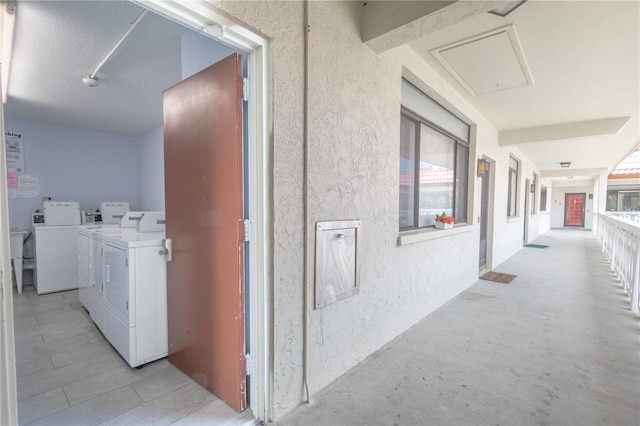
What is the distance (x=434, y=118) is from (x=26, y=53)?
4.00 m

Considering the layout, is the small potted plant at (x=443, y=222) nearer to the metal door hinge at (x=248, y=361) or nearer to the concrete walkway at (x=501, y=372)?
the concrete walkway at (x=501, y=372)

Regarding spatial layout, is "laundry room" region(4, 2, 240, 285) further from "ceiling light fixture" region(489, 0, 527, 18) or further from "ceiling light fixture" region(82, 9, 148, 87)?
"ceiling light fixture" region(489, 0, 527, 18)

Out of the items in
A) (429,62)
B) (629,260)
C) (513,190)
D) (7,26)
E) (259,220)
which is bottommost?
(629,260)

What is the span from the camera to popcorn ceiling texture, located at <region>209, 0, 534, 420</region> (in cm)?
160

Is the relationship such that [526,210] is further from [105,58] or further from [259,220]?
[105,58]

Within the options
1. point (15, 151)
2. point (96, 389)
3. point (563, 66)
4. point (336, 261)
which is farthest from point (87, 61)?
point (563, 66)

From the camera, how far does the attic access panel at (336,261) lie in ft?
6.05

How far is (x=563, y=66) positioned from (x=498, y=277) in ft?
10.7

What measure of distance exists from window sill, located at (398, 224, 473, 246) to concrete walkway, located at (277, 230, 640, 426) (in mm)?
866

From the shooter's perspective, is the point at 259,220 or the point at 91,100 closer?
the point at 259,220

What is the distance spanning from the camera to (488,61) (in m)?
2.73

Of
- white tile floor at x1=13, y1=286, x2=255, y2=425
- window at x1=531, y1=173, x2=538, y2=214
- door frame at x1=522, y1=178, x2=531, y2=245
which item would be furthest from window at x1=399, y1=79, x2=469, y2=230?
window at x1=531, y1=173, x2=538, y2=214

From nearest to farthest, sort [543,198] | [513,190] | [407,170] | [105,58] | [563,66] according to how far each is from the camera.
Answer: [105,58]
[563,66]
[407,170]
[513,190]
[543,198]

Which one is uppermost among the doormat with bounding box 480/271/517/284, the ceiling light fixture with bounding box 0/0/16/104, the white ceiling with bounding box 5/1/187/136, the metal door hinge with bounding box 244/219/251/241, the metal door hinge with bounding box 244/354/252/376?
the white ceiling with bounding box 5/1/187/136
